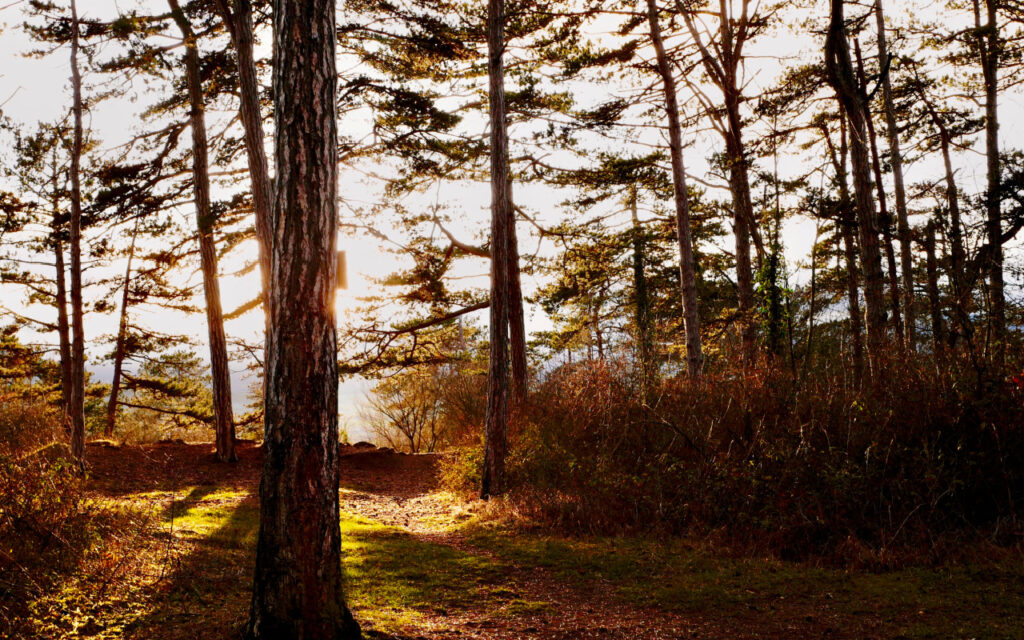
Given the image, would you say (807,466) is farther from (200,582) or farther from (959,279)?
(200,582)

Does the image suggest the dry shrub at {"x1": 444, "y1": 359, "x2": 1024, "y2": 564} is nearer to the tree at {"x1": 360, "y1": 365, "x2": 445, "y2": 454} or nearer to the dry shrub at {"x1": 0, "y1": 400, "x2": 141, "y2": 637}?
the dry shrub at {"x1": 0, "y1": 400, "x2": 141, "y2": 637}

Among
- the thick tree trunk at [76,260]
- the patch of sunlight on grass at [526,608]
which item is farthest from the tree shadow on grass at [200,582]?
the thick tree trunk at [76,260]

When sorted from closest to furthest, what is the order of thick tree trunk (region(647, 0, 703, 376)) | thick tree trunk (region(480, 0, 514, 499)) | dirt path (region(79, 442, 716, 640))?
1. dirt path (region(79, 442, 716, 640))
2. thick tree trunk (region(480, 0, 514, 499))
3. thick tree trunk (region(647, 0, 703, 376))

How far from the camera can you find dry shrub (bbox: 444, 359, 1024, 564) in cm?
613

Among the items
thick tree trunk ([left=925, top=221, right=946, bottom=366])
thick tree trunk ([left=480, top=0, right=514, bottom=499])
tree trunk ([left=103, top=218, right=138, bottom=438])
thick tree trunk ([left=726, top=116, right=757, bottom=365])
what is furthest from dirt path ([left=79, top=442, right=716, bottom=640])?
tree trunk ([left=103, top=218, right=138, bottom=438])

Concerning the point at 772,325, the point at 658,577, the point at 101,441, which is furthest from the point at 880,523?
the point at 101,441

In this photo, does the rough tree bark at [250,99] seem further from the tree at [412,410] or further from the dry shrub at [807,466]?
the tree at [412,410]

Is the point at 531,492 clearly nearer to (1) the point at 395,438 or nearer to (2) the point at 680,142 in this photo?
(2) the point at 680,142

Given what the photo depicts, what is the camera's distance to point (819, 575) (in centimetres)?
544

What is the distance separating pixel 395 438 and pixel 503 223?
18.0 meters

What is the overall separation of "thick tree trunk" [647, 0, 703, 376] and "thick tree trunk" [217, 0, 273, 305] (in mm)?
7900

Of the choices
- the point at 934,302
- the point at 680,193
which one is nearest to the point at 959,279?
the point at 934,302

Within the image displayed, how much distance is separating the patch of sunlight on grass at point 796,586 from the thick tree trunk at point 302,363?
266 centimetres

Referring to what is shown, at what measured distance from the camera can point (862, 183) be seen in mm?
9344
